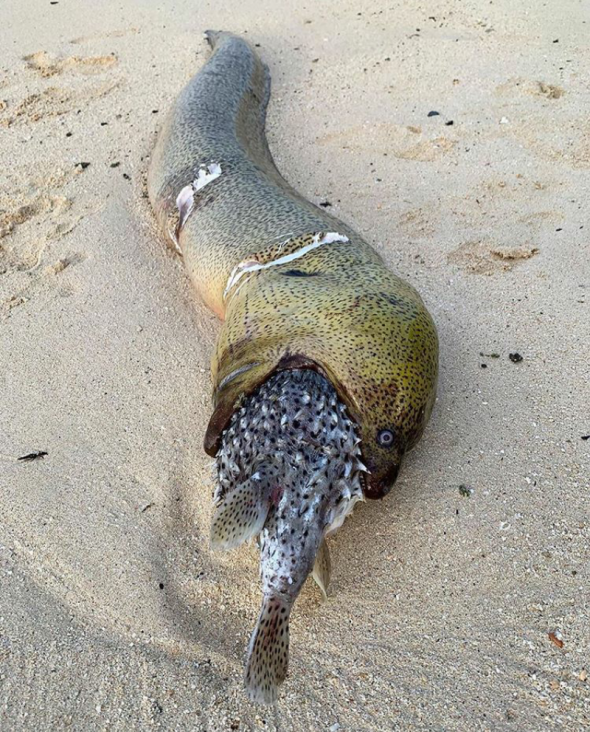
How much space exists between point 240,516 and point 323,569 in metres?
0.36

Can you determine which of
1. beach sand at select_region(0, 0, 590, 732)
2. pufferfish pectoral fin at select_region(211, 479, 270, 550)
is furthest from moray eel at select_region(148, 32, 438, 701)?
beach sand at select_region(0, 0, 590, 732)

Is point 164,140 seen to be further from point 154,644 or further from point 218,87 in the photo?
point 154,644

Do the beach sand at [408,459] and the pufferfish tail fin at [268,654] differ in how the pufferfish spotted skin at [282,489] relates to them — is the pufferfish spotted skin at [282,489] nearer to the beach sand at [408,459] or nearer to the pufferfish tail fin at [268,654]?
the pufferfish tail fin at [268,654]

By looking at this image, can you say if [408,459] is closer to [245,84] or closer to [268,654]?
[268,654]

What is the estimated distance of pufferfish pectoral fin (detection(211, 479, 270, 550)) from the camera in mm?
2189

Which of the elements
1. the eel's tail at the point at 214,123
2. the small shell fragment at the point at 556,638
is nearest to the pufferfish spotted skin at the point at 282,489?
the small shell fragment at the point at 556,638

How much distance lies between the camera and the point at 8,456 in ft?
9.80

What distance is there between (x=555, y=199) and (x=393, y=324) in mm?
2280

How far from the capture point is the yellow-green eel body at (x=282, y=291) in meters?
2.51

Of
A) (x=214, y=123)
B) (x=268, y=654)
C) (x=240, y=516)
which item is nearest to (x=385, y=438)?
(x=240, y=516)

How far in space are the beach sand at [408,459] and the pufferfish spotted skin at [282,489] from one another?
25 centimetres

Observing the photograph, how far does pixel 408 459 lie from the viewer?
2.89m

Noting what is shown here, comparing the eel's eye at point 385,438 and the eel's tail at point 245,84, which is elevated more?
the eel's tail at point 245,84

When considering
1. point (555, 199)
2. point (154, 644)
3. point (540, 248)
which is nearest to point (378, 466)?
point (154, 644)
